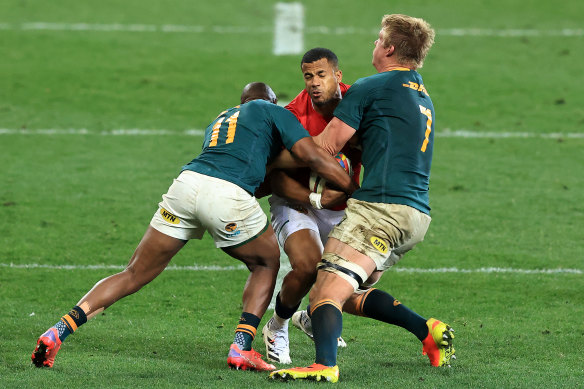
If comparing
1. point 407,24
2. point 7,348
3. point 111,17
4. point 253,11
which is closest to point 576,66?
point 253,11

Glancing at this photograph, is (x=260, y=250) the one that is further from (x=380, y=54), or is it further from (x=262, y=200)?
(x=262, y=200)

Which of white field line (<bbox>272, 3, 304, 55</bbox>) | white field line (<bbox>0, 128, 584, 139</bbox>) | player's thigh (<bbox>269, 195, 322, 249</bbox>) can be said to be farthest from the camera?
white field line (<bbox>272, 3, 304, 55</bbox>)

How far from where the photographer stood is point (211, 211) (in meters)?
5.66

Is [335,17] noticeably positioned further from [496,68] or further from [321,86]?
[321,86]

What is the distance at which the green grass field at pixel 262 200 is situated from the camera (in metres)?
6.14

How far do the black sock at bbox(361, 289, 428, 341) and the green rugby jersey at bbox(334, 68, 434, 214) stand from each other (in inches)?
27.2

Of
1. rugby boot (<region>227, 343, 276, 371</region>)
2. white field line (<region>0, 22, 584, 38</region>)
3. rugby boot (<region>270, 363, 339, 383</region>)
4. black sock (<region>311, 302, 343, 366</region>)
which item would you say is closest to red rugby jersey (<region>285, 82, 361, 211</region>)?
black sock (<region>311, 302, 343, 366</region>)

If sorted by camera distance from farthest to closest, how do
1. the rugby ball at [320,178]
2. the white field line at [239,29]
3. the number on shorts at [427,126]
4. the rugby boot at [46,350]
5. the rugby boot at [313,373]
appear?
Answer: 1. the white field line at [239,29]
2. the rugby ball at [320,178]
3. the number on shorts at [427,126]
4. the rugby boot at [46,350]
5. the rugby boot at [313,373]

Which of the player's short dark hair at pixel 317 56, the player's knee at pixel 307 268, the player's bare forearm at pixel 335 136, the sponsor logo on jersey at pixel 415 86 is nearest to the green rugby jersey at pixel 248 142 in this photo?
the player's bare forearm at pixel 335 136

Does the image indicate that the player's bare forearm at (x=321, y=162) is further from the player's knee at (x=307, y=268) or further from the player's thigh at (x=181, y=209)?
the player's thigh at (x=181, y=209)

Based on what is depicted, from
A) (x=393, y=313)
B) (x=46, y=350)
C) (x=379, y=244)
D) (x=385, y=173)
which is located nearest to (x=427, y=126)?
(x=385, y=173)

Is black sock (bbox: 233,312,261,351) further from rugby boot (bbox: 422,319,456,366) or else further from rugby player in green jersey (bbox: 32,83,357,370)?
rugby boot (bbox: 422,319,456,366)

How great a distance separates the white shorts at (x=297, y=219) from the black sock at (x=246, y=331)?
561 mm

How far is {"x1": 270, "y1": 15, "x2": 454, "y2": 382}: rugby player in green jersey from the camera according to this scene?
5480 millimetres
